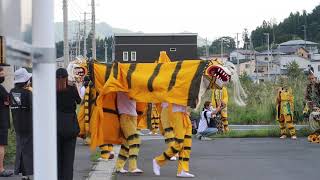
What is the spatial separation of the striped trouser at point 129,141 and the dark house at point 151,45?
50.0m

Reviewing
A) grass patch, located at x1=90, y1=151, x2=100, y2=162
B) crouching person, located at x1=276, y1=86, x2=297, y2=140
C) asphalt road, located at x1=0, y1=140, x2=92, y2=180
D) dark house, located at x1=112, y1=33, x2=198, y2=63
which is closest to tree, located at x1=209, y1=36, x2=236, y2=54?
dark house, located at x1=112, y1=33, x2=198, y2=63

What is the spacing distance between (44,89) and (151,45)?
195ft

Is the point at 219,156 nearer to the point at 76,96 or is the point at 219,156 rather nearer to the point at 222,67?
the point at 222,67

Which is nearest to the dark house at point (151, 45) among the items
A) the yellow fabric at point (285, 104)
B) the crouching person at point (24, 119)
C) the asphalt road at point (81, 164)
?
the yellow fabric at point (285, 104)

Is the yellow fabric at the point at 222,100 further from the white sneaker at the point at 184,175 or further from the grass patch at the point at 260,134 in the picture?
the white sneaker at the point at 184,175

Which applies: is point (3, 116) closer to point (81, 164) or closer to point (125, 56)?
point (81, 164)

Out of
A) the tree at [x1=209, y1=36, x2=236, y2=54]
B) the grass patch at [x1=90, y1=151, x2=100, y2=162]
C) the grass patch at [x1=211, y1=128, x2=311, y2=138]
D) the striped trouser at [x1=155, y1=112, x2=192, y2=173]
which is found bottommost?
the grass patch at [x1=211, y1=128, x2=311, y2=138]

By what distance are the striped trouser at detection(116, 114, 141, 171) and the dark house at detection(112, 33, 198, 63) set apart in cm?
4997

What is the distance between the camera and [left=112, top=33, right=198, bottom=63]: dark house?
61.3 meters

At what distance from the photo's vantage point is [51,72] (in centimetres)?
335

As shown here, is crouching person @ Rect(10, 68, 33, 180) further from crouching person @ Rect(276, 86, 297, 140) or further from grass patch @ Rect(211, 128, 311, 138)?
grass patch @ Rect(211, 128, 311, 138)

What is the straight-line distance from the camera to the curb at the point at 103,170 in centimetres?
1002

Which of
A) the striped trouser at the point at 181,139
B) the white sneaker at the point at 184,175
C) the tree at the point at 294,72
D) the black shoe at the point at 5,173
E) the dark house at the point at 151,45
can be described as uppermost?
the dark house at the point at 151,45

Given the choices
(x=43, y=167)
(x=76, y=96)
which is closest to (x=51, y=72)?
(x=43, y=167)
